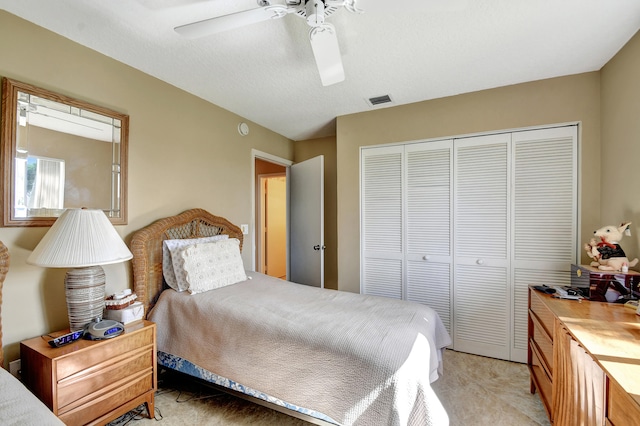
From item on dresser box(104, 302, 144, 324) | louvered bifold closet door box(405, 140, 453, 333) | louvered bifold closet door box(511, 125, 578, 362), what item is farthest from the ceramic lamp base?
louvered bifold closet door box(511, 125, 578, 362)

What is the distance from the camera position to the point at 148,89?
228cm

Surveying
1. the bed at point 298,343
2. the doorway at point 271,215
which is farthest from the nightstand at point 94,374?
the doorway at point 271,215

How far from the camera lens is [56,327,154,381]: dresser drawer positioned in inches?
55.1

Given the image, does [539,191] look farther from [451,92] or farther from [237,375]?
[237,375]

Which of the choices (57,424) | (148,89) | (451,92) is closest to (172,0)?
(148,89)

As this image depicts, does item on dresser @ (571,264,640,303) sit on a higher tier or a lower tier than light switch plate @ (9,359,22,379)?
higher

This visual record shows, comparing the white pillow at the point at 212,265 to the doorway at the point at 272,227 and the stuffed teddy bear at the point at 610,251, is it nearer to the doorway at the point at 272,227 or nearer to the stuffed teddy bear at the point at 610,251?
the doorway at the point at 272,227

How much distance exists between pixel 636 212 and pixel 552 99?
3.71 ft

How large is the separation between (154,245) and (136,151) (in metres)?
0.76

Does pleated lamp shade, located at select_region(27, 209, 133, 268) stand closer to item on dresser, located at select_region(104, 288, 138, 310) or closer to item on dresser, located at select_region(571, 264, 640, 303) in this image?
item on dresser, located at select_region(104, 288, 138, 310)

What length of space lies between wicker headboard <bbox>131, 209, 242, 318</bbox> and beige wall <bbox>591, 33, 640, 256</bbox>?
10.8 ft

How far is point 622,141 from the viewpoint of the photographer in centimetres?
192

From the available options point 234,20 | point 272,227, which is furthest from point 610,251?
point 272,227

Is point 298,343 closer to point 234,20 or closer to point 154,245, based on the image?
point 154,245
